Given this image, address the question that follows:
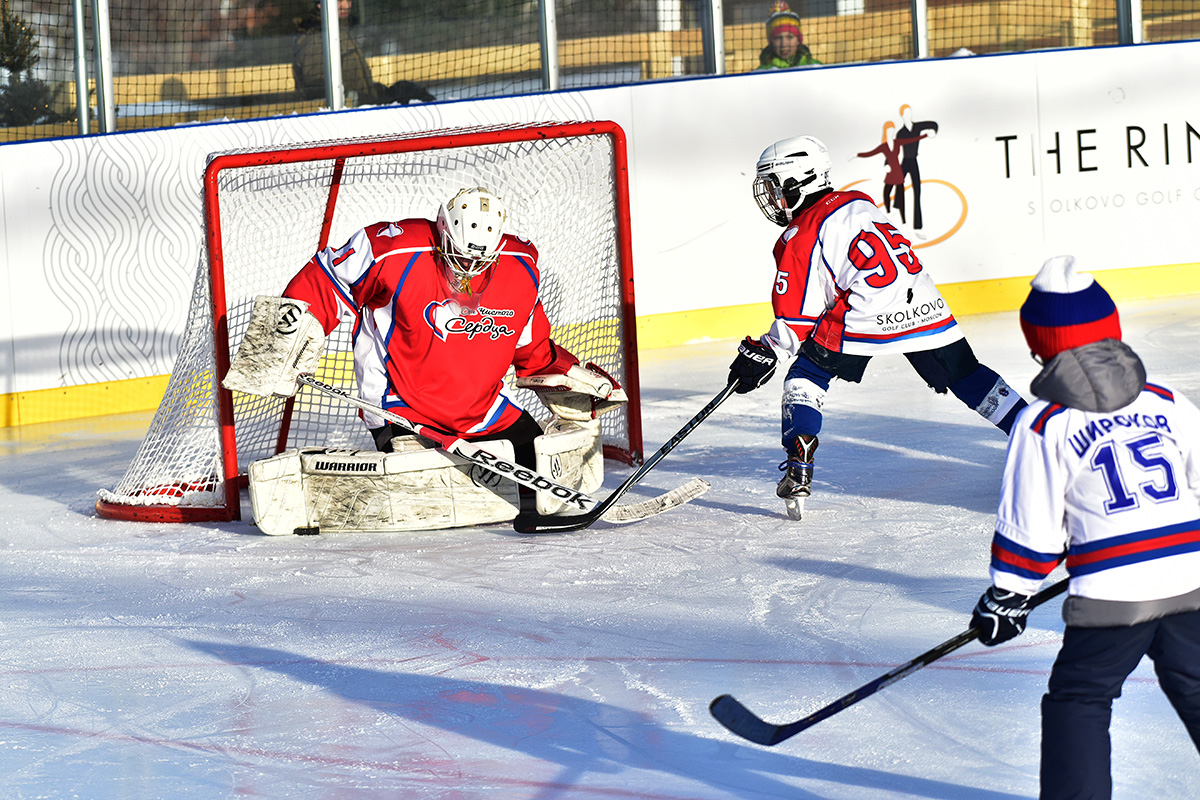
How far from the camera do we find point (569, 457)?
370 cm

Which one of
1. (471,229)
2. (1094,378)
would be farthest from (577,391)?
(1094,378)

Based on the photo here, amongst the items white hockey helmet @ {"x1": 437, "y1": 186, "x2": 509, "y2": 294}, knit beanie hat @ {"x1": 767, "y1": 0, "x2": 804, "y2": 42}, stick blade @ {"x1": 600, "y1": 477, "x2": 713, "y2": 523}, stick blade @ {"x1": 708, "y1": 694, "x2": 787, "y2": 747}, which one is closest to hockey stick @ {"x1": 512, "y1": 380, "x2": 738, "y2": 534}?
stick blade @ {"x1": 600, "y1": 477, "x2": 713, "y2": 523}

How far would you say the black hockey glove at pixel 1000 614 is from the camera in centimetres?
161

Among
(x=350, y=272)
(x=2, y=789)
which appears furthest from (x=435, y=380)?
(x=2, y=789)

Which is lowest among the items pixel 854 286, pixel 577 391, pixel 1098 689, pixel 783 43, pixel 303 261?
pixel 1098 689

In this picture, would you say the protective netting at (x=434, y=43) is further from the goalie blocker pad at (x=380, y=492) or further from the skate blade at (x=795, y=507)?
the skate blade at (x=795, y=507)

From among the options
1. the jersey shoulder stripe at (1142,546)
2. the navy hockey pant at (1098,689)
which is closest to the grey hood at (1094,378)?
the jersey shoulder stripe at (1142,546)

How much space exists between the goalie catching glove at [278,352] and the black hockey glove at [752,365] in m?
1.10

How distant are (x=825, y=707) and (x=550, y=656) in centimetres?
81

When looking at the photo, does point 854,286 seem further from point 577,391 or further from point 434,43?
point 434,43

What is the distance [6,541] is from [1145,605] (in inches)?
124

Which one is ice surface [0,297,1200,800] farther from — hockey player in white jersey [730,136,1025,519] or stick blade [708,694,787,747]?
hockey player in white jersey [730,136,1025,519]

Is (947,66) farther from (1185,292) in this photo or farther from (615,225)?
(615,225)

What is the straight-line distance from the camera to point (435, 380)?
3676 millimetres
